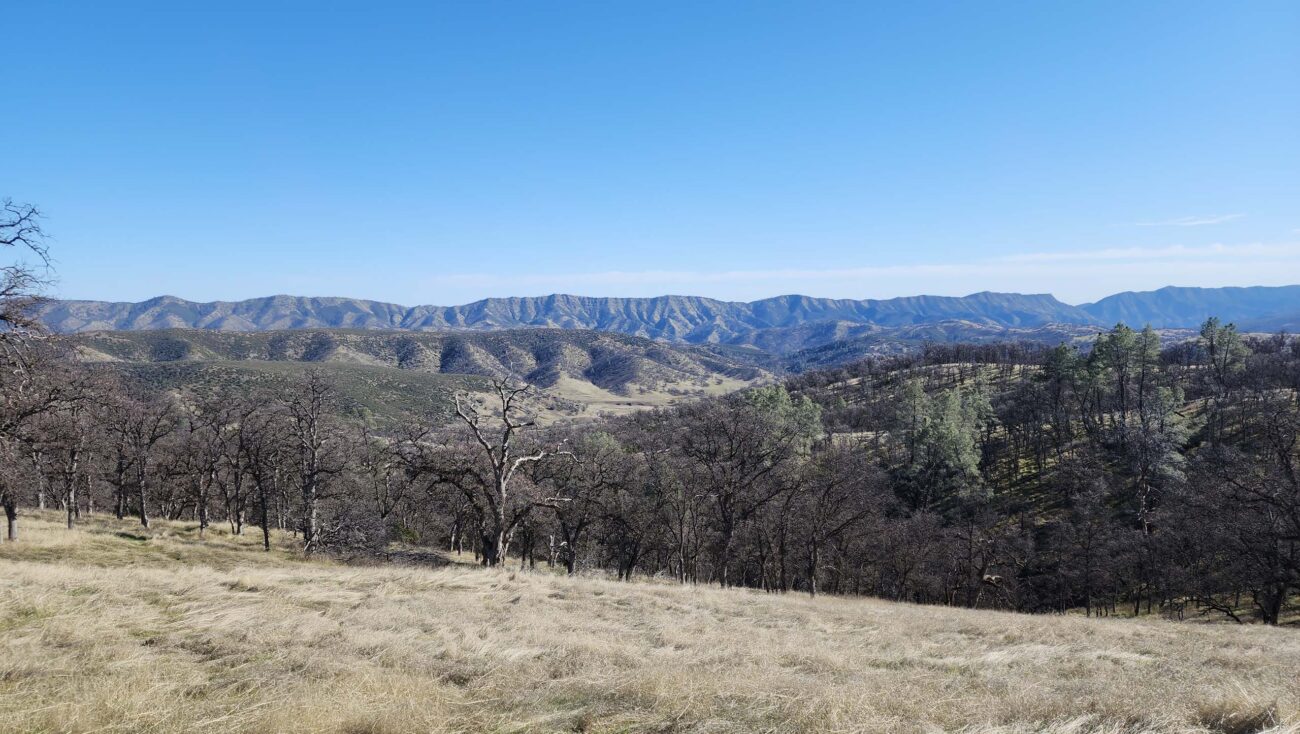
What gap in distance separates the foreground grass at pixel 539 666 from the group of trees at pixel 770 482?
926 centimetres

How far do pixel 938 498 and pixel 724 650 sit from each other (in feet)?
293

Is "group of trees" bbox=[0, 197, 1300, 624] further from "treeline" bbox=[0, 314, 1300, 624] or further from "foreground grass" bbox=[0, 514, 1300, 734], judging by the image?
"foreground grass" bbox=[0, 514, 1300, 734]

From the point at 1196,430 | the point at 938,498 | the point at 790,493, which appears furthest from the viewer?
the point at 938,498

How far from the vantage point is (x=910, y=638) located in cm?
1589

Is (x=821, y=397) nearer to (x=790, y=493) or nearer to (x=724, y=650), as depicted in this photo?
(x=790, y=493)

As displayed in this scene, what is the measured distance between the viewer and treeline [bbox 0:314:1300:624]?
3466 cm

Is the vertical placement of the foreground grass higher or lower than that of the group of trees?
higher

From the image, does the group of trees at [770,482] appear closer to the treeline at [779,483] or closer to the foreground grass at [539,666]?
the treeline at [779,483]

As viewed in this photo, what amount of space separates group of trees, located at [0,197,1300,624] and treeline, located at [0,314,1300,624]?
0.35 meters

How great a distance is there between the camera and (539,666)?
9570 millimetres

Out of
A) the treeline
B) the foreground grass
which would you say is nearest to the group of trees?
the treeline

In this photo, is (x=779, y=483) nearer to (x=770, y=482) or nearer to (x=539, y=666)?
(x=770, y=482)

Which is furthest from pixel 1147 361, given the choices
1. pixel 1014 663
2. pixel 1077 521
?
pixel 1014 663

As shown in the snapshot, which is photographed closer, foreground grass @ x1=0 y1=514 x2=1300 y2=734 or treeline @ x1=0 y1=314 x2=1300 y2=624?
foreground grass @ x1=0 y1=514 x2=1300 y2=734
